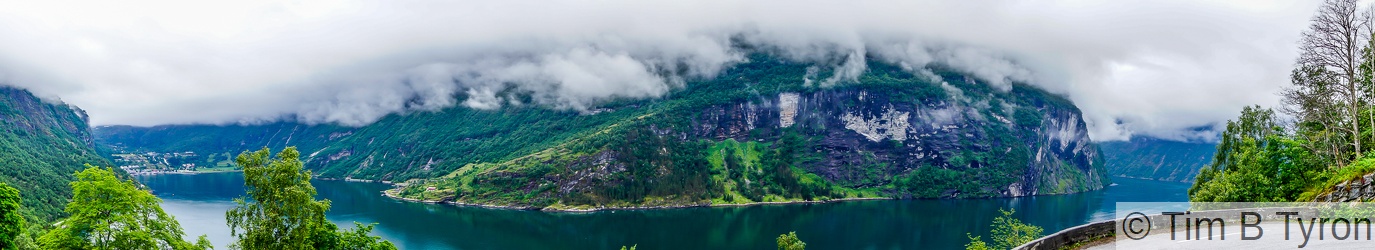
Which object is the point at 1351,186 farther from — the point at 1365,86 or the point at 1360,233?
the point at 1365,86

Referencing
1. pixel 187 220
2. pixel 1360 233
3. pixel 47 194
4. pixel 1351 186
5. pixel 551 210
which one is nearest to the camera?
pixel 1360 233

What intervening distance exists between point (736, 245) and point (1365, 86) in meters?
80.2

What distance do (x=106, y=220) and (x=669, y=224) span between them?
113 meters

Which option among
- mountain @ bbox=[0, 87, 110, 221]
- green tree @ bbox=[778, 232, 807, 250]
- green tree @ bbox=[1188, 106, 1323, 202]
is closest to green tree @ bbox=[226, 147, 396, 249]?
green tree @ bbox=[778, 232, 807, 250]

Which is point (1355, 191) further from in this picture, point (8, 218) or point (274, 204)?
point (8, 218)

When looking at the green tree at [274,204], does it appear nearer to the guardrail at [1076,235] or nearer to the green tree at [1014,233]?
the guardrail at [1076,235]

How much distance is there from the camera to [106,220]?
87.1 ft

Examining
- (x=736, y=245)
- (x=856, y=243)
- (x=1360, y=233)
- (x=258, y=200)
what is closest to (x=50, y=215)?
(x=736, y=245)

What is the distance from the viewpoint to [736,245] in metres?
104

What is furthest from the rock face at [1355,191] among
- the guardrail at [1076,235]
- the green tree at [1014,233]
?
the green tree at [1014,233]

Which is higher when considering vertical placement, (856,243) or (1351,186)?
(1351,186)

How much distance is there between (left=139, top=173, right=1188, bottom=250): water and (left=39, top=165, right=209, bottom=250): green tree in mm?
76698

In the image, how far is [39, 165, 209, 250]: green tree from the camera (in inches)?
1021

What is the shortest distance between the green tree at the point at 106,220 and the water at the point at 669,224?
7670 cm
